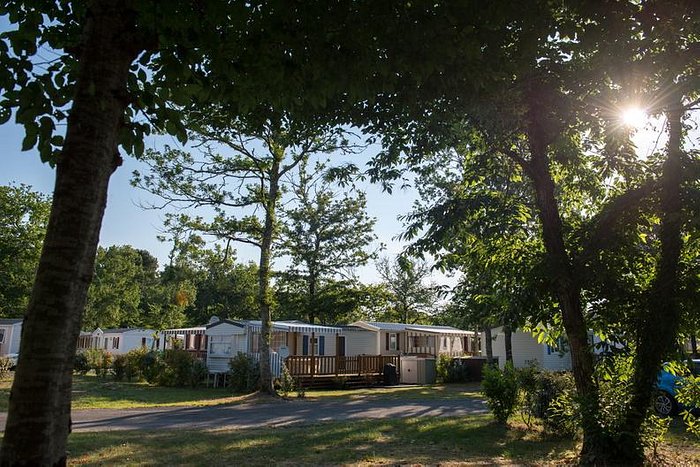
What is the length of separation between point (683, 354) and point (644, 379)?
0.64 m

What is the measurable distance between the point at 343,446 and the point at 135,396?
12294 millimetres

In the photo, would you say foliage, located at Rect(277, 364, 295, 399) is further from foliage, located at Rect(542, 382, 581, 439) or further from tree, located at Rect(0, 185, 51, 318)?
tree, located at Rect(0, 185, 51, 318)

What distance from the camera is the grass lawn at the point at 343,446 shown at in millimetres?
7250

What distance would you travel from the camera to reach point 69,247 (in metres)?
2.55

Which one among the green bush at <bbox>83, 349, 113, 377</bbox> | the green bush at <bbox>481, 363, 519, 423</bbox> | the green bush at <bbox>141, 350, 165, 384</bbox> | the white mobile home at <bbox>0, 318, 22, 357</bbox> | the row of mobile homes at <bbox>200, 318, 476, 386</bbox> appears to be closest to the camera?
the green bush at <bbox>481, 363, 519, 423</bbox>

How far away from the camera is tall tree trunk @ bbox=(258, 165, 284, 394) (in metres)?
18.7

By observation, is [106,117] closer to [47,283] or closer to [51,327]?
[47,283]

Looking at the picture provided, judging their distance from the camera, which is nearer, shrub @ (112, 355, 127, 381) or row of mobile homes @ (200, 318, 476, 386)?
row of mobile homes @ (200, 318, 476, 386)

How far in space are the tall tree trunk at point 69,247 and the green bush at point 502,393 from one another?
9.65 meters

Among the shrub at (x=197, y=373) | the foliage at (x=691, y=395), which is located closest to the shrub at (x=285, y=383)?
the shrub at (x=197, y=373)

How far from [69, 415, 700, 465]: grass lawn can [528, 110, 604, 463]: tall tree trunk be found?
81 centimetres

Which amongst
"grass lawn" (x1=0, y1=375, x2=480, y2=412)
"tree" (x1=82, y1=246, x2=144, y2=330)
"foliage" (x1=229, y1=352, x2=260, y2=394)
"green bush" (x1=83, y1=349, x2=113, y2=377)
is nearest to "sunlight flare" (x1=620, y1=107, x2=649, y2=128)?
"grass lawn" (x1=0, y1=375, x2=480, y2=412)

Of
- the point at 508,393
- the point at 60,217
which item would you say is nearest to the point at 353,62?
the point at 60,217

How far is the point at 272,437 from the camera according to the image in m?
9.27
